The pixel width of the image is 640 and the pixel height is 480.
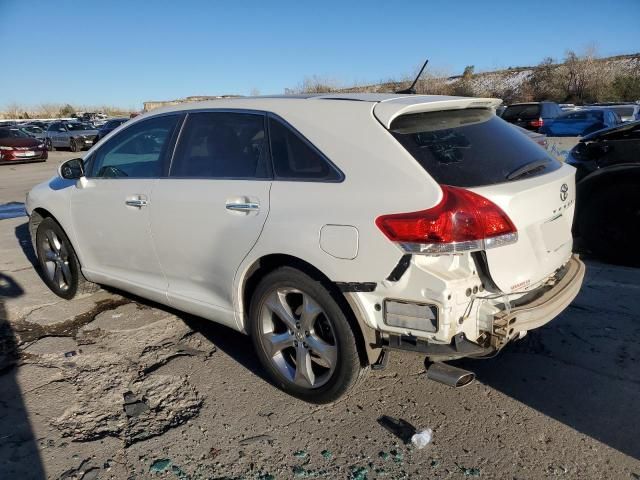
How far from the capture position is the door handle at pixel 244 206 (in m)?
2.91

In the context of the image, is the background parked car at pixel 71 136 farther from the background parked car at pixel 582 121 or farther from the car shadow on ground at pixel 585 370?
the car shadow on ground at pixel 585 370

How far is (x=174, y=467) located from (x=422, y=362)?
1683 millimetres

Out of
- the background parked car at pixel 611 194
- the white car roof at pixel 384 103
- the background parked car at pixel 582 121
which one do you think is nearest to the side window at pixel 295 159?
the white car roof at pixel 384 103

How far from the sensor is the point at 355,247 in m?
2.51

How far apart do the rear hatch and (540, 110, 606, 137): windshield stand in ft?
52.6

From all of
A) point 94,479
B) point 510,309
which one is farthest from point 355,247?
point 94,479

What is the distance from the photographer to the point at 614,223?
17.0 feet

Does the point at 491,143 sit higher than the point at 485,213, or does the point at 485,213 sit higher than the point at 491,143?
the point at 491,143

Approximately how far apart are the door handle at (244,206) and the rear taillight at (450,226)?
2.64ft

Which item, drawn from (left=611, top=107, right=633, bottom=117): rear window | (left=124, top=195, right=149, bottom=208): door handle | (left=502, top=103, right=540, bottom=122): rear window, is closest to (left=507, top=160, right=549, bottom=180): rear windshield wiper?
(left=124, top=195, right=149, bottom=208): door handle

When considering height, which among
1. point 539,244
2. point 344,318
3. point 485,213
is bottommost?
point 344,318

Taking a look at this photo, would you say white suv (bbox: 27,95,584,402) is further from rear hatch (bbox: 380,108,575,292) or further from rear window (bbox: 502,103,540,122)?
rear window (bbox: 502,103,540,122)

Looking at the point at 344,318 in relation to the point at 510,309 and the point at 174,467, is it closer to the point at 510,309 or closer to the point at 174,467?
the point at 510,309

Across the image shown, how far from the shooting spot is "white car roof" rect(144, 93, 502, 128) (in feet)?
8.91
